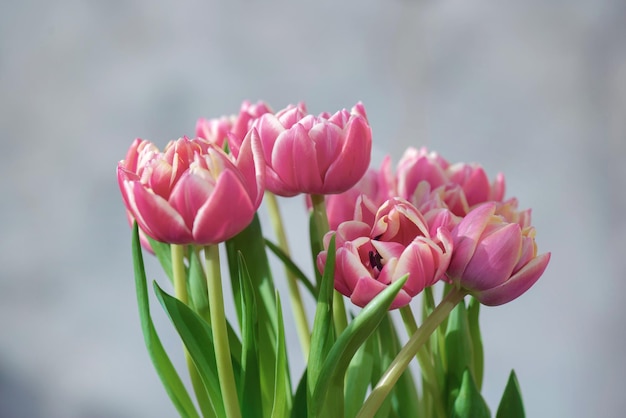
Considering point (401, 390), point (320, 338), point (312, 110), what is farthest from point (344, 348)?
point (312, 110)

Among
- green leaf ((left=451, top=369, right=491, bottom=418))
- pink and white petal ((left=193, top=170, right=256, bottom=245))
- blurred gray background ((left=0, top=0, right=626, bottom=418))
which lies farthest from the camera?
blurred gray background ((left=0, top=0, right=626, bottom=418))

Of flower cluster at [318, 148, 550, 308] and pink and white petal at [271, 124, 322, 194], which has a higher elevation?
pink and white petal at [271, 124, 322, 194]

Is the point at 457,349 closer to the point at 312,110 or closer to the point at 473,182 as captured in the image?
the point at 473,182

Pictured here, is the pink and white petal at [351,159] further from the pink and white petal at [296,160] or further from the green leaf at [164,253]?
the green leaf at [164,253]

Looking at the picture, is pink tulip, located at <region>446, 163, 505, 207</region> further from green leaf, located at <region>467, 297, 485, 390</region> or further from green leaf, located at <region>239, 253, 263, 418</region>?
green leaf, located at <region>239, 253, 263, 418</region>

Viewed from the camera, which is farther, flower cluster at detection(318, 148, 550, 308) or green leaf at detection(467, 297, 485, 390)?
green leaf at detection(467, 297, 485, 390)

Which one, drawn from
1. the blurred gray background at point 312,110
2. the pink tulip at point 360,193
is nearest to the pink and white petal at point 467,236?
the pink tulip at point 360,193

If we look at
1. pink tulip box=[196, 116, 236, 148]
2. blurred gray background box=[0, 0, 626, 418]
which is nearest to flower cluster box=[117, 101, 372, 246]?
pink tulip box=[196, 116, 236, 148]
